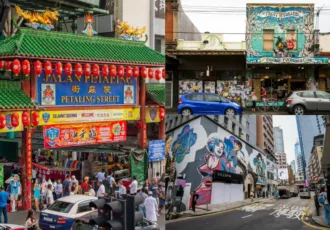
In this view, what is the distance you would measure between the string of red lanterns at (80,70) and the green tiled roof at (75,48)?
0.29 meters

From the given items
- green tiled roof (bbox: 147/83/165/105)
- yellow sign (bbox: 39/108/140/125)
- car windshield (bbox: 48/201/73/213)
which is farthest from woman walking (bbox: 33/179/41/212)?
green tiled roof (bbox: 147/83/165/105)

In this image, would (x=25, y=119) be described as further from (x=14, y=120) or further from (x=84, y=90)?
(x=84, y=90)

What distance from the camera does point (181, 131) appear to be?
14.7ft

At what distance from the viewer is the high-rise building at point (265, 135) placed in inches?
169

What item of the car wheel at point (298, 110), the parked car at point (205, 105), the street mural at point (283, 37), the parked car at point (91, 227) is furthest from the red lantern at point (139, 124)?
the car wheel at point (298, 110)

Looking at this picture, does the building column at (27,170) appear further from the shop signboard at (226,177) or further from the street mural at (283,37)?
the shop signboard at (226,177)

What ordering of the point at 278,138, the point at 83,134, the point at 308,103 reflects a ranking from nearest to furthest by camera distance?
the point at 278,138 < the point at 308,103 < the point at 83,134

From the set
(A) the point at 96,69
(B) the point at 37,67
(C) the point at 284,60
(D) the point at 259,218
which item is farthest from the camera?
(A) the point at 96,69

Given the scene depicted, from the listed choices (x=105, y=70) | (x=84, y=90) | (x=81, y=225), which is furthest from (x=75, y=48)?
(x=81, y=225)

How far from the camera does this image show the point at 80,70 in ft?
67.5

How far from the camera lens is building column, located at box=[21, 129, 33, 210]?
18281mm

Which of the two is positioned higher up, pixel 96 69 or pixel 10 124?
pixel 96 69

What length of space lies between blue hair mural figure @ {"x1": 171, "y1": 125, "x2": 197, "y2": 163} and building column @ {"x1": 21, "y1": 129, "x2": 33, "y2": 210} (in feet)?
48.4

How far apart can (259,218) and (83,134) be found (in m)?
17.6
